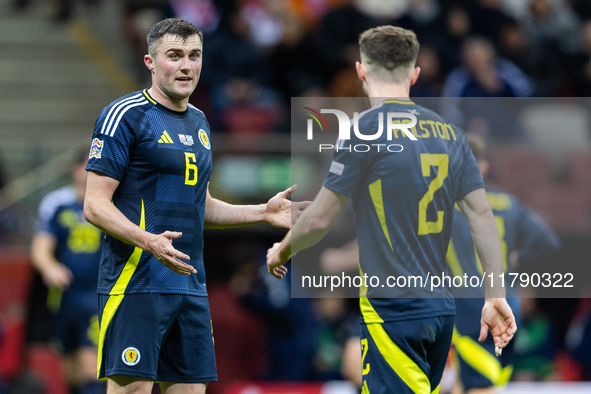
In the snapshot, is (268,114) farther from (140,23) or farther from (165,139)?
(165,139)

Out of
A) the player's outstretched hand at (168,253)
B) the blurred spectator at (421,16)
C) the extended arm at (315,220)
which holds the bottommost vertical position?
the player's outstretched hand at (168,253)

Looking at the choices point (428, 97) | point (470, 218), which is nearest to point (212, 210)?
point (470, 218)

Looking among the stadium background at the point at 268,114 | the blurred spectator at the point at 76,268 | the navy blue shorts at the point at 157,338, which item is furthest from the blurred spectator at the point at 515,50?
the navy blue shorts at the point at 157,338

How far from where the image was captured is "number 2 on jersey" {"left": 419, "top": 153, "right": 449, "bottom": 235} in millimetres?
4582

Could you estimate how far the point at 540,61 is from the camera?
12.6m

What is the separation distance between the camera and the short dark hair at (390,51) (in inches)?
180

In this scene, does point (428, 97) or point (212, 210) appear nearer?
point (212, 210)

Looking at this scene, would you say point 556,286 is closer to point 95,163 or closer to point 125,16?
point 125,16

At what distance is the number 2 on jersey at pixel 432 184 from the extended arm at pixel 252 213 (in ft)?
2.93

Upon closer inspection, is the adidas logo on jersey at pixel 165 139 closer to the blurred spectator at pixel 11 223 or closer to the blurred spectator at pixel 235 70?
the blurred spectator at pixel 11 223

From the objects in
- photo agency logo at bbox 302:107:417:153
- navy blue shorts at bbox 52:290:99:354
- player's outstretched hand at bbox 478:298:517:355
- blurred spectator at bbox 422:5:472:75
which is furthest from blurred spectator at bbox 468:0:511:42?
player's outstretched hand at bbox 478:298:517:355

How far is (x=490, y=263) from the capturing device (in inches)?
182

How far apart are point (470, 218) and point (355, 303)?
23.3 ft

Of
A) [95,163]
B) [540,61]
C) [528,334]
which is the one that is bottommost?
[528,334]
